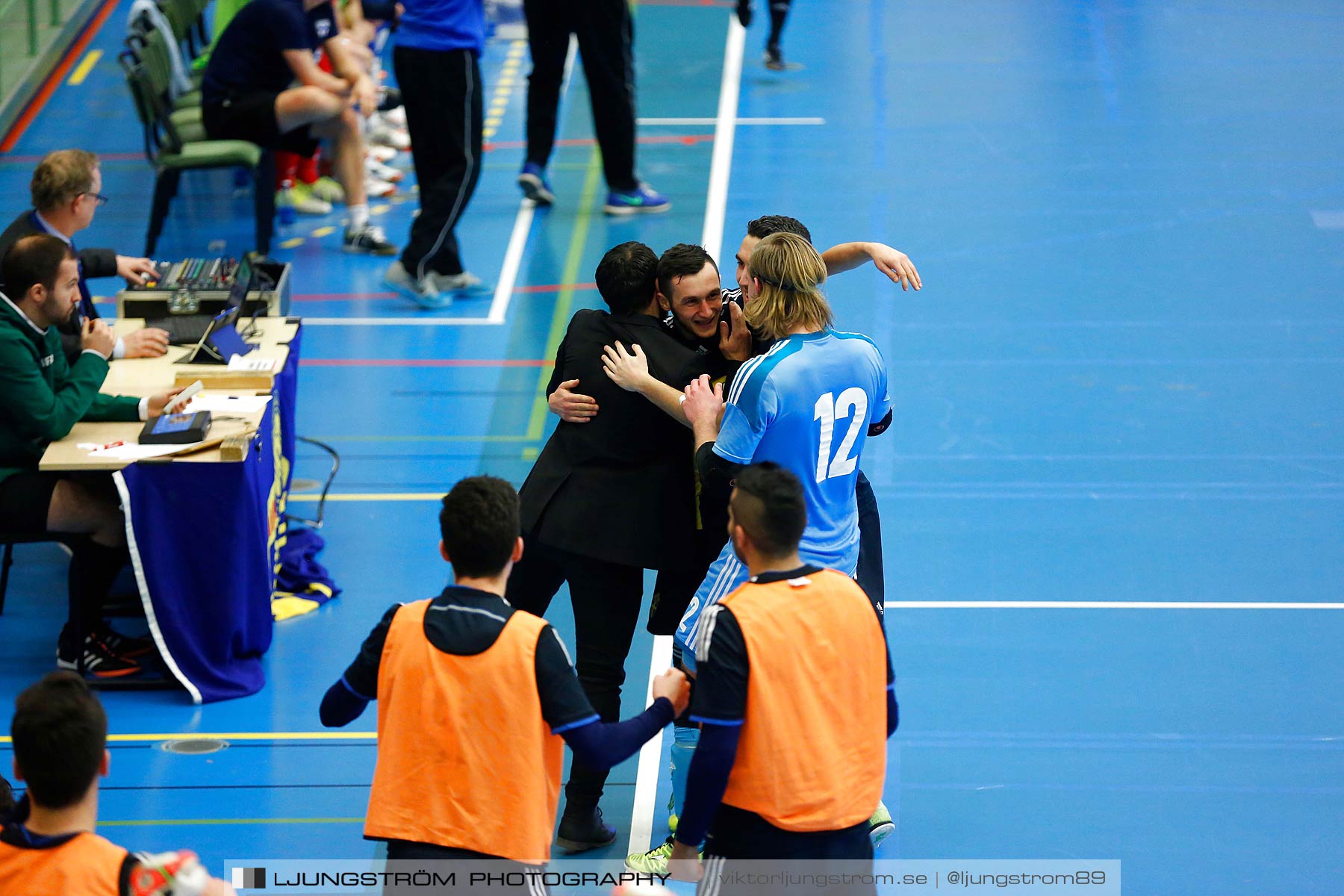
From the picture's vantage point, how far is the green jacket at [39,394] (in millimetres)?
5496

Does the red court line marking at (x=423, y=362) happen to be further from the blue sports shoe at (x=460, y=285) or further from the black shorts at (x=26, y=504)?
the black shorts at (x=26, y=504)

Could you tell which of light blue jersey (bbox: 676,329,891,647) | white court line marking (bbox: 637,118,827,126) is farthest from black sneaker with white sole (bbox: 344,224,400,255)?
light blue jersey (bbox: 676,329,891,647)

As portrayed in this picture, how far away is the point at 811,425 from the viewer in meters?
4.04

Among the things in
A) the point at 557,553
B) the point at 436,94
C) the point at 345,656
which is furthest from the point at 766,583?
the point at 436,94

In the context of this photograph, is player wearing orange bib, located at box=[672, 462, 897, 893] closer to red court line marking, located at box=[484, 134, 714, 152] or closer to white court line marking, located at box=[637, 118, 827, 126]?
red court line marking, located at box=[484, 134, 714, 152]

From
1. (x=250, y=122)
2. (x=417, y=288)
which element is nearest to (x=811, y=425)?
(x=417, y=288)

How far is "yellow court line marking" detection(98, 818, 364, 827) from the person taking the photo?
500 cm

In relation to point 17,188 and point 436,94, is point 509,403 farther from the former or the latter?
point 17,188

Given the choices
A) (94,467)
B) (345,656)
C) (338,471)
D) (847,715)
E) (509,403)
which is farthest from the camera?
(509,403)

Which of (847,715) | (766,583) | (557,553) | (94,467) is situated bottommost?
(94,467)

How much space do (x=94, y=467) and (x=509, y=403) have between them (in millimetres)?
3009

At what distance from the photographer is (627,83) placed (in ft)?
34.3

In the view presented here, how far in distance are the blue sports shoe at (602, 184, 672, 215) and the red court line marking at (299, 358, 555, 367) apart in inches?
95.6

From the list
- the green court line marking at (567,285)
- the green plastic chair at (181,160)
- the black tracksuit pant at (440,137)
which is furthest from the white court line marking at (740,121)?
the green plastic chair at (181,160)
